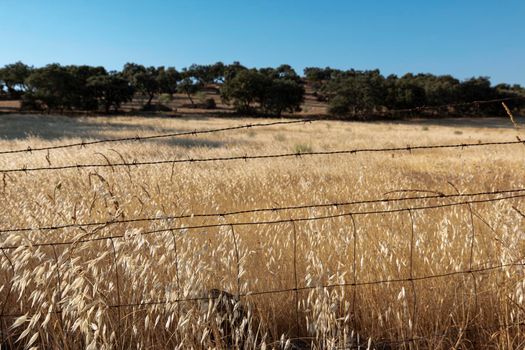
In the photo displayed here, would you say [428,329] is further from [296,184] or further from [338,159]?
[338,159]

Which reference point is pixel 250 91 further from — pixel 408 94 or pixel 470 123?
pixel 470 123

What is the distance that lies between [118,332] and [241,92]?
62056 mm

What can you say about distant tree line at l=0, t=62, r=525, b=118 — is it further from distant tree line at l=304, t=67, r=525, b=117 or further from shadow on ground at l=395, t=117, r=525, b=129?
shadow on ground at l=395, t=117, r=525, b=129

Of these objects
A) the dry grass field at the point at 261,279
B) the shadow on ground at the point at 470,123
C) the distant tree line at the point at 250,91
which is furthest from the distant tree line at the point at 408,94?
the dry grass field at the point at 261,279

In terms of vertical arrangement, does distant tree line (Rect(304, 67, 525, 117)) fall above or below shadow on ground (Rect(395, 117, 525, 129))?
above

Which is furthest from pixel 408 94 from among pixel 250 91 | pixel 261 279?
pixel 261 279

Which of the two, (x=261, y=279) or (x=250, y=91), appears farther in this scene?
(x=250, y=91)

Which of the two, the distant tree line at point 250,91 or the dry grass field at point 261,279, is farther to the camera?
the distant tree line at point 250,91

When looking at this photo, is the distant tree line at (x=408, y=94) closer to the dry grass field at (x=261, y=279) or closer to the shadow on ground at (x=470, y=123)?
the shadow on ground at (x=470, y=123)

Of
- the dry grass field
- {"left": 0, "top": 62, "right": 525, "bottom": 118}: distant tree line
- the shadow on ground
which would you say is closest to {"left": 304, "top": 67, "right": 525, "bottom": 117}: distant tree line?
{"left": 0, "top": 62, "right": 525, "bottom": 118}: distant tree line

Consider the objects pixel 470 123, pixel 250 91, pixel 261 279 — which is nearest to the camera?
pixel 261 279

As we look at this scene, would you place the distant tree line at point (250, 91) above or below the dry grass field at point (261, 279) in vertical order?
above

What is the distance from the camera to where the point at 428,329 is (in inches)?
111

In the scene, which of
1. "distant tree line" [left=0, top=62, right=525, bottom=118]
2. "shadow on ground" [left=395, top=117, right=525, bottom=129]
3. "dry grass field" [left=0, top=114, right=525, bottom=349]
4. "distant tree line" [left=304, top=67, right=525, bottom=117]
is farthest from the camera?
"distant tree line" [left=304, top=67, right=525, bottom=117]
